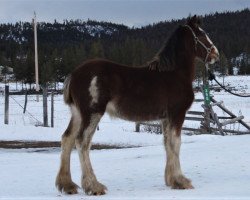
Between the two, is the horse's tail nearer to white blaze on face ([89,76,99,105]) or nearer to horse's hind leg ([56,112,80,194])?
horse's hind leg ([56,112,80,194])

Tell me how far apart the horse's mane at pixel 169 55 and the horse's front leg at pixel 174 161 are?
0.77 m

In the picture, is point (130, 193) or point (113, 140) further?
point (113, 140)

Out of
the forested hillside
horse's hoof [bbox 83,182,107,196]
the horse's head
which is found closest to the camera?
horse's hoof [bbox 83,182,107,196]

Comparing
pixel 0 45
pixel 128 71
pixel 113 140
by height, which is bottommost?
pixel 113 140

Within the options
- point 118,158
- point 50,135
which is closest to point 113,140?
point 50,135

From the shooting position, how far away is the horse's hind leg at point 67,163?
5992 mm

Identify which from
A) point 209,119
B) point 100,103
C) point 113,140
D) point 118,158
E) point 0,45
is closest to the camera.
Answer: point 100,103

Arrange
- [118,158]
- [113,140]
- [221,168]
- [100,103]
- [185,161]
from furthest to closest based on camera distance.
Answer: [113,140], [118,158], [185,161], [221,168], [100,103]

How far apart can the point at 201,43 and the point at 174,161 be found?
1752mm

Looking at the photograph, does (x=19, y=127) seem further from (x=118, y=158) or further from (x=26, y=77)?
(x=26, y=77)

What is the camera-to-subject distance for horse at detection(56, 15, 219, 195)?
233 inches

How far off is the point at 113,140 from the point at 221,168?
7141 mm

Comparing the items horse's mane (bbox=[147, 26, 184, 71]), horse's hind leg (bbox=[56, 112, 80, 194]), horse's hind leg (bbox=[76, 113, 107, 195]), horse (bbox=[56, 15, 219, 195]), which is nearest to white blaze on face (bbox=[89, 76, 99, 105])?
horse (bbox=[56, 15, 219, 195])

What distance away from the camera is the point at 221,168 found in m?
7.67
